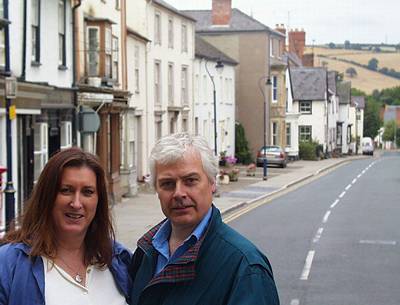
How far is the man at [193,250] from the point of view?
11.1 ft

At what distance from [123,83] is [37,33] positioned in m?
8.83

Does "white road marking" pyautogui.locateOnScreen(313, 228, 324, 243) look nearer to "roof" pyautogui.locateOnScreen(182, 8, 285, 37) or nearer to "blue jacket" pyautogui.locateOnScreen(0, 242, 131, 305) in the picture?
"blue jacket" pyautogui.locateOnScreen(0, 242, 131, 305)

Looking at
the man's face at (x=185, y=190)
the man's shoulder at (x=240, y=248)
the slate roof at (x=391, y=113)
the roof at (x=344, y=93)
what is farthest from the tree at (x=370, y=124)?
the man's shoulder at (x=240, y=248)

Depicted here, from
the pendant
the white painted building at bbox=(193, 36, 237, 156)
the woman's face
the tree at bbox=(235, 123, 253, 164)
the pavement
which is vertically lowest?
the pavement

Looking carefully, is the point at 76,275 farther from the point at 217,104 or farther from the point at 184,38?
the point at 217,104

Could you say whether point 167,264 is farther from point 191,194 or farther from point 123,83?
point 123,83

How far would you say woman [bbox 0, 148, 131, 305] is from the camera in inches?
142

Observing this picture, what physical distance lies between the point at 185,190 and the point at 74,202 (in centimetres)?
54

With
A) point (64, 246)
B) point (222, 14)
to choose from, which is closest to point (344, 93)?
point (222, 14)

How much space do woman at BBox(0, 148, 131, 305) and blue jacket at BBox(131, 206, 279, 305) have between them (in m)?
0.27

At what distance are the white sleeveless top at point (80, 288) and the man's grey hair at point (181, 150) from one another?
575mm

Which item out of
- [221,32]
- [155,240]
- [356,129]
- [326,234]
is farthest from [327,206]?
[356,129]

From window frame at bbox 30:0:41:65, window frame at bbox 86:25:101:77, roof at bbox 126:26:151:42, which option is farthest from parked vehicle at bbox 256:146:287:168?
window frame at bbox 30:0:41:65

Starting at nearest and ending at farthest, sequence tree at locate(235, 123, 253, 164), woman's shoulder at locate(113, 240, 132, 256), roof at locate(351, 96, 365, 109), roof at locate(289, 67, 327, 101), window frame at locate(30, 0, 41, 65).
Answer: woman's shoulder at locate(113, 240, 132, 256), window frame at locate(30, 0, 41, 65), tree at locate(235, 123, 253, 164), roof at locate(289, 67, 327, 101), roof at locate(351, 96, 365, 109)
